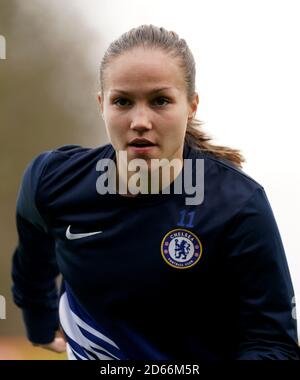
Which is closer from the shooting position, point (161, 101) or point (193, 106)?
point (161, 101)

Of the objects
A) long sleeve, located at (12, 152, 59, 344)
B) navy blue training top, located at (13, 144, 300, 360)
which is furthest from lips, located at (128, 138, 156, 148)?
long sleeve, located at (12, 152, 59, 344)

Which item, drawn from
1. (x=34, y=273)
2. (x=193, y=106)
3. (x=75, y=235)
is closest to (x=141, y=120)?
(x=193, y=106)

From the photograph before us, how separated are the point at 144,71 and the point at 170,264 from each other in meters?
0.37

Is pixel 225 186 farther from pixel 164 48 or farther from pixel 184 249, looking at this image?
pixel 164 48

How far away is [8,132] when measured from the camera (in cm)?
422

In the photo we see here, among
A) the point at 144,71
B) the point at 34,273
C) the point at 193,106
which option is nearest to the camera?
the point at 144,71

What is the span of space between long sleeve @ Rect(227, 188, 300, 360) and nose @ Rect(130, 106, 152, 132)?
24cm

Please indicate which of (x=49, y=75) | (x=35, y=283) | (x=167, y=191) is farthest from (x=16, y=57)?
(x=167, y=191)

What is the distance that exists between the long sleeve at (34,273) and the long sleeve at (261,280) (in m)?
0.48

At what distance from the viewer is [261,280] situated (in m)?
1.14

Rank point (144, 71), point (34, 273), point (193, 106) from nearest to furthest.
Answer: point (144, 71)
point (193, 106)
point (34, 273)

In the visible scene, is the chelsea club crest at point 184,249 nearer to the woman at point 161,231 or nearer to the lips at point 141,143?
the woman at point 161,231

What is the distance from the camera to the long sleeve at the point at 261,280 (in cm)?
114
